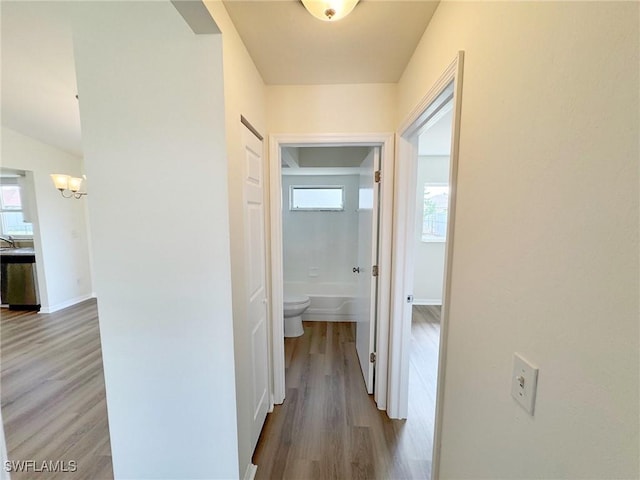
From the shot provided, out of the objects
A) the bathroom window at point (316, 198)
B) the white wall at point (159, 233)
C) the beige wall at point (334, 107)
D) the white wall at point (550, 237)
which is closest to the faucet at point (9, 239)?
the bathroom window at point (316, 198)

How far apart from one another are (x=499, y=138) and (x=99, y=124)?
1.58m

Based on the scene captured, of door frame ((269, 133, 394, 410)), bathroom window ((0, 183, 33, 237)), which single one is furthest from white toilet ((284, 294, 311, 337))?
bathroom window ((0, 183, 33, 237))


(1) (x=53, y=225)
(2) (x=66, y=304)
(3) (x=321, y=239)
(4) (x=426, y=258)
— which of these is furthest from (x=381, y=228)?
(2) (x=66, y=304)

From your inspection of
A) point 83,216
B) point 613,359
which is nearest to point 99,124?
point 613,359

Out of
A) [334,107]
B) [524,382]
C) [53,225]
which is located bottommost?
[524,382]

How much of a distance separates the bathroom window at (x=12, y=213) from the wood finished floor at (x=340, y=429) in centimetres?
555

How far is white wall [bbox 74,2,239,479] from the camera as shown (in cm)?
113

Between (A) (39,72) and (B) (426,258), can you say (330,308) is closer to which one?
(B) (426,258)

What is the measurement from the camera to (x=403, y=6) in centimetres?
115

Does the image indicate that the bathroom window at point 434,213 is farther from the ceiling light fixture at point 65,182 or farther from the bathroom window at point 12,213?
the bathroom window at point 12,213

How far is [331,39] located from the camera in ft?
4.47

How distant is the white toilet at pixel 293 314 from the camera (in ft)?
10.2

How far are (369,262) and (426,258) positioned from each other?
268 centimetres

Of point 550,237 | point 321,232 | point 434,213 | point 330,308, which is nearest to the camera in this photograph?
point 550,237
